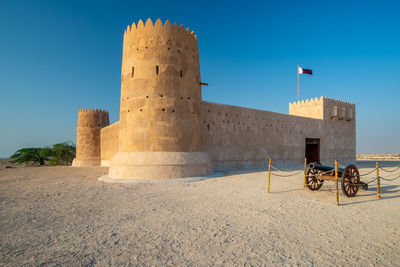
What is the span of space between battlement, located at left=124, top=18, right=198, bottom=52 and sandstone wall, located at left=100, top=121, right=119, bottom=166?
8587mm

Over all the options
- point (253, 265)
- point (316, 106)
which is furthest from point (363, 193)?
point (316, 106)

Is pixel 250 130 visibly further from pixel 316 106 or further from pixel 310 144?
pixel 316 106

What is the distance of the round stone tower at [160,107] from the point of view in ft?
32.5

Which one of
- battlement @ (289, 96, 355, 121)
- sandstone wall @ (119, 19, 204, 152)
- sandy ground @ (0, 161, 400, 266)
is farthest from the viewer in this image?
battlement @ (289, 96, 355, 121)

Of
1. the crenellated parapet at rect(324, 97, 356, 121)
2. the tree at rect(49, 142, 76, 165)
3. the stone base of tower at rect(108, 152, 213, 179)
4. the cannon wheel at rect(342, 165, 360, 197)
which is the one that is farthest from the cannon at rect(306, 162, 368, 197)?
the tree at rect(49, 142, 76, 165)

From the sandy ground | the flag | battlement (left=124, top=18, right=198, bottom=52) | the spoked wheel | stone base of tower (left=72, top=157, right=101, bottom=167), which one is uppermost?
the flag

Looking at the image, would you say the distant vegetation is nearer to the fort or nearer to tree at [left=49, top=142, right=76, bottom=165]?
tree at [left=49, top=142, right=76, bottom=165]

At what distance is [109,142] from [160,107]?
439 inches

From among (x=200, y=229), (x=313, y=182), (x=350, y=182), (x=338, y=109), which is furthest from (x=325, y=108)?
(x=200, y=229)

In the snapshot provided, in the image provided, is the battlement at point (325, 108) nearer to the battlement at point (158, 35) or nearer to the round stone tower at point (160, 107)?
the round stone tower at point (160, 107)

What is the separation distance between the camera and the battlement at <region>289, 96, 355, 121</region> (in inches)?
771

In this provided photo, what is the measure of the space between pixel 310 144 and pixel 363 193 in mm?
13142

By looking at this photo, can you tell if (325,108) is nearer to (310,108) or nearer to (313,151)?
(310,108)

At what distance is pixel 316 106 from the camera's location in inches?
785
